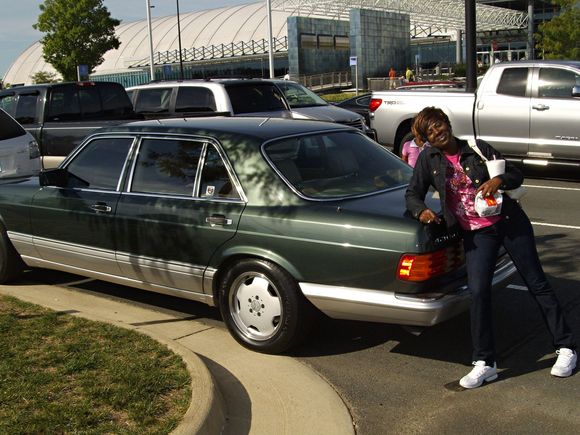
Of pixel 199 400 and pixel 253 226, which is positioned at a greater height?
→ pixel 253 226

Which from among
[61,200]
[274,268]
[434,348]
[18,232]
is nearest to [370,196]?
[274,268]

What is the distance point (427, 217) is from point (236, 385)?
1616 mm

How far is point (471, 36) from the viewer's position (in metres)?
14.1

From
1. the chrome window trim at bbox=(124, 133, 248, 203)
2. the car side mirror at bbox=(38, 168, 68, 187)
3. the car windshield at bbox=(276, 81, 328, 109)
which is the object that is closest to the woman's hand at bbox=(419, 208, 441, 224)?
the chrome window trim at bbox=(124, 133, 248, 203)

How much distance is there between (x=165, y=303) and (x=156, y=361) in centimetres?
175

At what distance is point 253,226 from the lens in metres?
4.97

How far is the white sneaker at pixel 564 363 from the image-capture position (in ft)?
15.0

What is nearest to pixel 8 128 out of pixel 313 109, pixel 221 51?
pixel 313 109

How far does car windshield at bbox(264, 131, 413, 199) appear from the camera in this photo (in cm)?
518

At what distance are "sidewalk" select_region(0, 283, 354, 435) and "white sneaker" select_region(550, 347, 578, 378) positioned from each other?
4.51ft

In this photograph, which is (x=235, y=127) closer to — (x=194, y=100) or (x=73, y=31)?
(x=194, y=100)

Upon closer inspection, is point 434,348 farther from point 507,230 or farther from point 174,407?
point 174,407

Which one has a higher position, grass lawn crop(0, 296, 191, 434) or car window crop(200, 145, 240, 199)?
car window crop(200, 145, 240, 199)

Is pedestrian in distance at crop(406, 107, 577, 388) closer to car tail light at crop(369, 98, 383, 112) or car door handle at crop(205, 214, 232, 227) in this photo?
car door handle at crop(205, 214, 232, 227)
